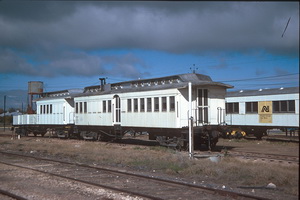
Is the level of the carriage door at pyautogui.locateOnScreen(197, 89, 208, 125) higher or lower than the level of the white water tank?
lower

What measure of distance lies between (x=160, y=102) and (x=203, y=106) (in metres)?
2.32

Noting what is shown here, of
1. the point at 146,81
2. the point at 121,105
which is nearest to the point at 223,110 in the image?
the point at 146,81

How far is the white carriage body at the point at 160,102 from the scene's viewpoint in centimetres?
1744

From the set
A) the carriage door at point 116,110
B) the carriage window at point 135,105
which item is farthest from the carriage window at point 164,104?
the carriage door at point 116,110

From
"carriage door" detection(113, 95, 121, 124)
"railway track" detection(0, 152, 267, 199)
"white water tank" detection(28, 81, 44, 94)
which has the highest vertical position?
"white water tank" detection(28, 81, 44, 94)

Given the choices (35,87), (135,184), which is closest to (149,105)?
(135,184)

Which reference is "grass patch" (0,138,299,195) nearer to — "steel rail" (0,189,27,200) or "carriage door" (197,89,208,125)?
"carriage door" (197,89,208,125)

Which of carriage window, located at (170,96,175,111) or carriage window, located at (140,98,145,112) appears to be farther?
carriage window, located at (140,98,145,112)

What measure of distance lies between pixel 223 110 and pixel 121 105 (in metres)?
6.31

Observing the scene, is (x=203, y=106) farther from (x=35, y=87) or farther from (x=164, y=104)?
(x=35, y=87)

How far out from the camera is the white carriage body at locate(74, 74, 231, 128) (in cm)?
1744

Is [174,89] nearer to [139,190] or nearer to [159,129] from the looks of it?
[159,129]

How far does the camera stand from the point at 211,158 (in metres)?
12.4

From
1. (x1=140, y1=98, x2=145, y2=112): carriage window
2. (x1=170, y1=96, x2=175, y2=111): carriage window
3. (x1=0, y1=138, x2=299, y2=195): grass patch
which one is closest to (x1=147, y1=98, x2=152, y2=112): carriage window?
(x1=140, y1=98, x2=145, y2=112): carriage window
